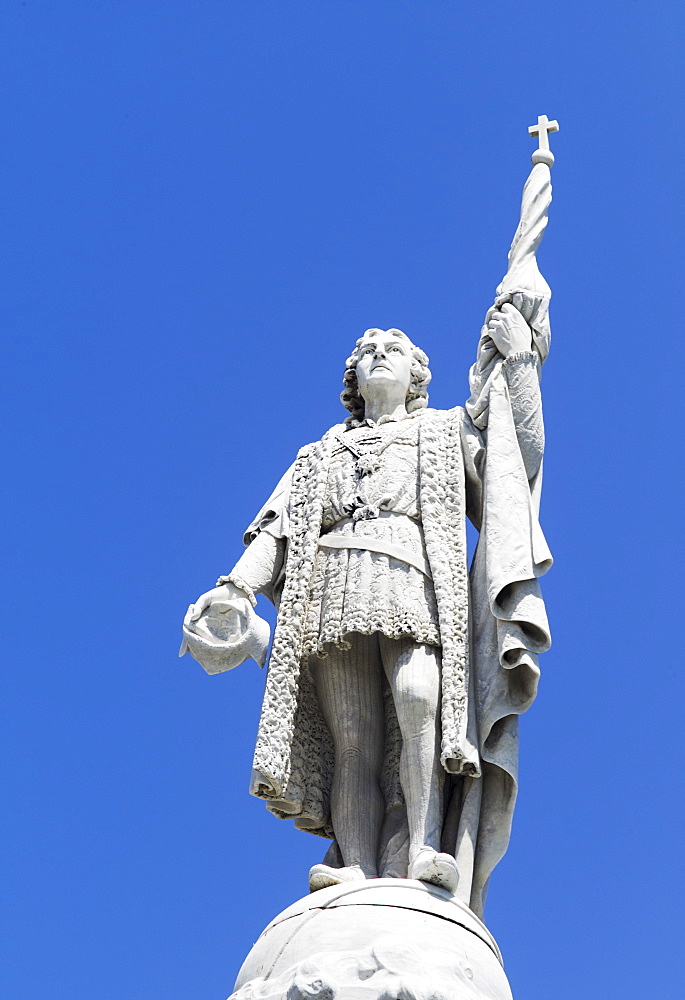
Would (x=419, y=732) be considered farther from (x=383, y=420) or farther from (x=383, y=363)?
(x=383, y=363)

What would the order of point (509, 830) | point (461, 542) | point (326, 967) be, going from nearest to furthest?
1. point (326, 967)
2. point (509, 830)
3. point (461, 542)

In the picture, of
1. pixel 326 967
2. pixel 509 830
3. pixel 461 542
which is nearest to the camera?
pixel 326 967

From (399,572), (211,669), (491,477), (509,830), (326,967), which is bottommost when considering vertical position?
(326,967)

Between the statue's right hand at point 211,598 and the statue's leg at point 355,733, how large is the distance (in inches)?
22.8

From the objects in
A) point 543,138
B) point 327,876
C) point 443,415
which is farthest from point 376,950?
point 543,138

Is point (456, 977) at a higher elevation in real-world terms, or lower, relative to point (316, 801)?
lower

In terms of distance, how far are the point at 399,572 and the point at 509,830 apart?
149cm

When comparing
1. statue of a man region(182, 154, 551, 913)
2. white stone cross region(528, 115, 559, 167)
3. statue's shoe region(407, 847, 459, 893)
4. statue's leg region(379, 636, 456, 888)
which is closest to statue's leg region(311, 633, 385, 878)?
statue of a man region(182, 154, 551, 913)

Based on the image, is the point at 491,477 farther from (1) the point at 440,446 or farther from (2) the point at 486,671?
(2) the point at 486,671

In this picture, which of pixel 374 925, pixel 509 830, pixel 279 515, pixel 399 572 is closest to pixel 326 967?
pixel 374 925

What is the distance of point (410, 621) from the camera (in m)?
8.91

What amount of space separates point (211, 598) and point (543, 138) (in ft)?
13.1

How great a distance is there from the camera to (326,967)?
7410 millimetres

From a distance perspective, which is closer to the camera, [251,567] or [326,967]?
[326,967]
